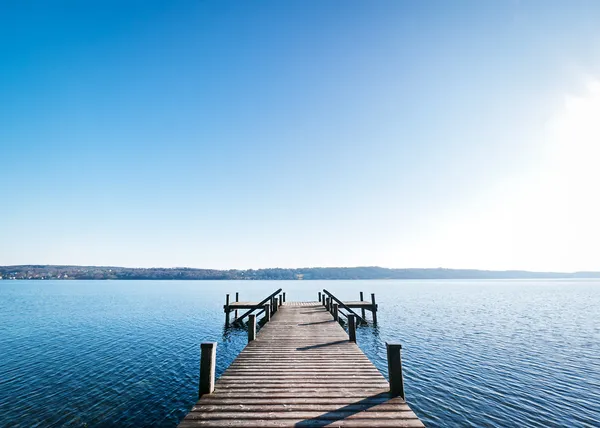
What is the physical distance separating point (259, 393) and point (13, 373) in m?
16.7

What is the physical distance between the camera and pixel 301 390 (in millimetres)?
7145

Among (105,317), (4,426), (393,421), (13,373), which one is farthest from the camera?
(105,317)

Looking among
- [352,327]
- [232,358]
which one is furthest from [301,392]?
[232,358]

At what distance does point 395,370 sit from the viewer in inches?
271

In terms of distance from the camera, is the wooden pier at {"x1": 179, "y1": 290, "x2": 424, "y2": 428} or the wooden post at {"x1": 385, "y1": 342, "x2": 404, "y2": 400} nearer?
the wooden pier at {"x1": 179, "y1": 290, "x2": 424, "y2": 428}

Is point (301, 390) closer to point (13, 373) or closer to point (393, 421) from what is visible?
point (393, 421)

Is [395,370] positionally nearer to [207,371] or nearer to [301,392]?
[301,392]

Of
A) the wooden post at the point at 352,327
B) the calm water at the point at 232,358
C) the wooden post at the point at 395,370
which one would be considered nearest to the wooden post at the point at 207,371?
the wooden post at the point at 395,370

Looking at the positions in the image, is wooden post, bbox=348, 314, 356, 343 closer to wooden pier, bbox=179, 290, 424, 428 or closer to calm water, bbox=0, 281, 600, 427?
wooden pier, bbox=179, 290, 424, 428

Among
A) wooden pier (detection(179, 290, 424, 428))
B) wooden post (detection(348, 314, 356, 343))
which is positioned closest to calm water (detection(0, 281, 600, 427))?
wooden post (detection(348, 314, 356, 343))

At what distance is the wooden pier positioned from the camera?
5.71 m

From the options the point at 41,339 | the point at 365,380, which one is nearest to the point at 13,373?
the point at 41,339

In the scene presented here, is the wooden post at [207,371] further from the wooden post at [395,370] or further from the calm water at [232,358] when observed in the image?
the calm water at [232,358]

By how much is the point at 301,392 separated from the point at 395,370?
229cm
